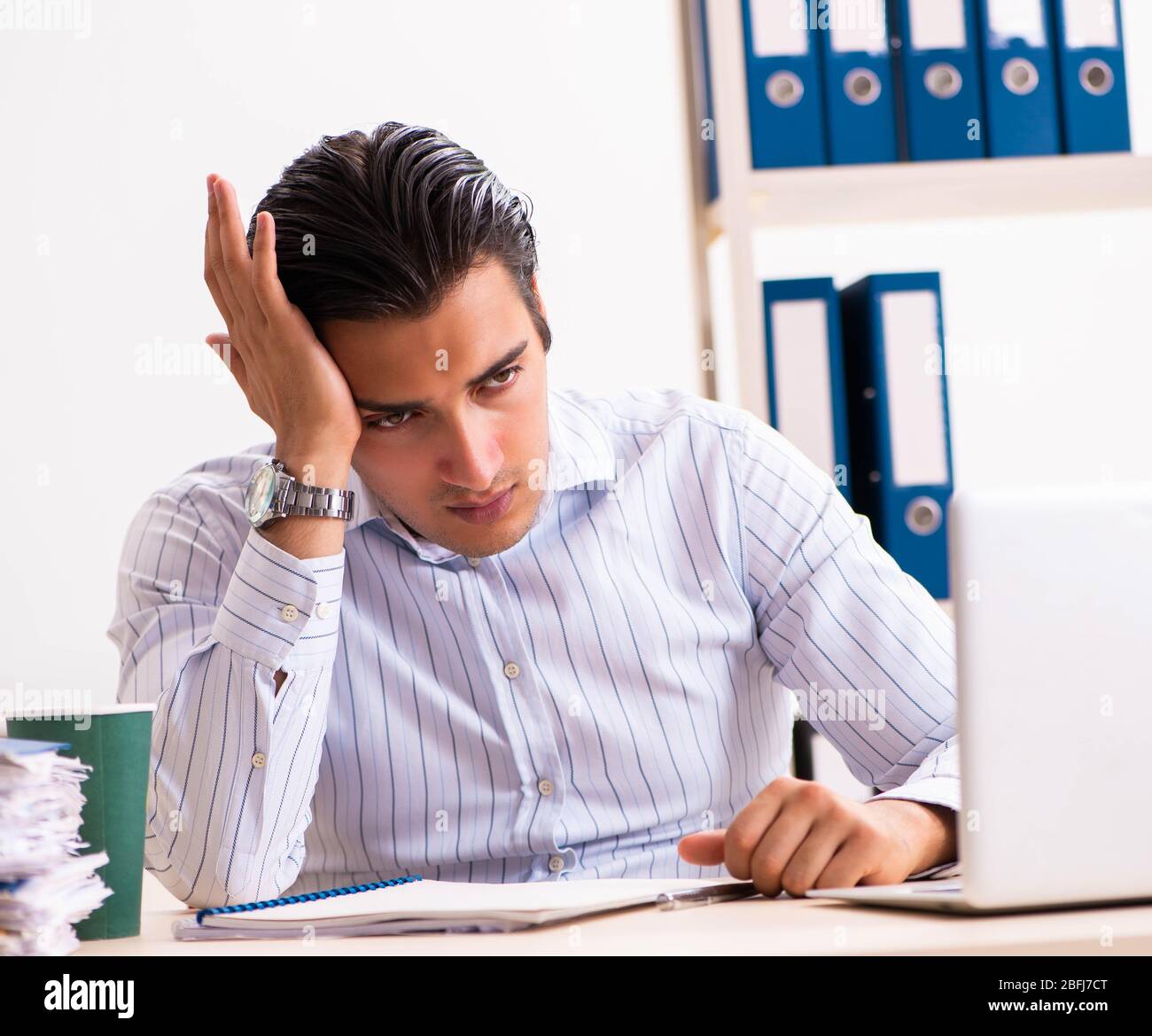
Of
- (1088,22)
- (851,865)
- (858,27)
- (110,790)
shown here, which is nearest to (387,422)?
(110,790)

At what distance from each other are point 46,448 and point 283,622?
98cm

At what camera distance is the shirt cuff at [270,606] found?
1.13 m

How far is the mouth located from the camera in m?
1.25

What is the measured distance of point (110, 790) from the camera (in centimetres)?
84

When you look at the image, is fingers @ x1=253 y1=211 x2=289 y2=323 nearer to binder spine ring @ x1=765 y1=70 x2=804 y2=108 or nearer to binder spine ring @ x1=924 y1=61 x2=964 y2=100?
binder spine ring @ x1=765 y1=70 x2=804 y2=108

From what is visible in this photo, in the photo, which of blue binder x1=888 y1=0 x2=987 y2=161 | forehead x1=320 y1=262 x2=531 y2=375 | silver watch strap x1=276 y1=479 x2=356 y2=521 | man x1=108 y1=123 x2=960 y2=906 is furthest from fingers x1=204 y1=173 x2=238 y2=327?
blue binder x1=888 y1=0 x2=987 y2=161

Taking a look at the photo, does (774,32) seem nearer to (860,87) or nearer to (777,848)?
(860,87)

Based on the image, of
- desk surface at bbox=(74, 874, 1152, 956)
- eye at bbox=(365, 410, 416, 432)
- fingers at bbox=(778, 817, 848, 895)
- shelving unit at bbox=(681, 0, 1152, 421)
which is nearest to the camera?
desk surface at bbox=(74, 874, 1152, 956)

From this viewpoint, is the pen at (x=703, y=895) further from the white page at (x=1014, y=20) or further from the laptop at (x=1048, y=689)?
the white page at (x=1014, y=20)

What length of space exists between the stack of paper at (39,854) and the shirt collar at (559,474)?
1.85 ft

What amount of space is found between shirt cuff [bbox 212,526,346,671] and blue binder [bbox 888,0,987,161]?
3.59 ft

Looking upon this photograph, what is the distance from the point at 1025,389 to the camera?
210cm

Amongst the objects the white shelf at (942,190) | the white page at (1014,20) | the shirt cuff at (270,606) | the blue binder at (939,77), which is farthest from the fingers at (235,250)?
the white page at (1014,20)
